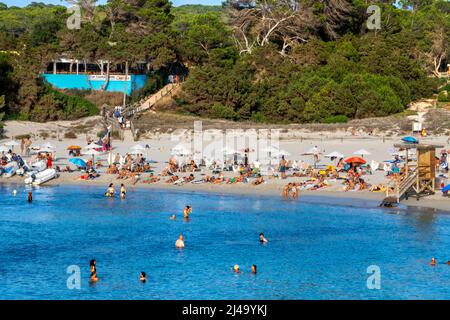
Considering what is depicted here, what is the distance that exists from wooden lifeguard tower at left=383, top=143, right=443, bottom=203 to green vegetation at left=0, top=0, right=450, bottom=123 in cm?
2415

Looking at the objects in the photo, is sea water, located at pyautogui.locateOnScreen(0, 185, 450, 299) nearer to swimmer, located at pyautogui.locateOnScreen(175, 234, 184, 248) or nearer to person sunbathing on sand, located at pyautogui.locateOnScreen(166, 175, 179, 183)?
swimmer, located at pyautogui.locateOnScreen(175, 234, 184, 248)

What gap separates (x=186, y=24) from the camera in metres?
115

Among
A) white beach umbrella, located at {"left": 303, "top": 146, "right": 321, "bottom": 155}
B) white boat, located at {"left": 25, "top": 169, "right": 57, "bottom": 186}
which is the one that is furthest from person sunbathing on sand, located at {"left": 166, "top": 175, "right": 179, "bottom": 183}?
white beach umbrella, located at {"left": 303, "top": 146, "right": 321, "bottom": 155}

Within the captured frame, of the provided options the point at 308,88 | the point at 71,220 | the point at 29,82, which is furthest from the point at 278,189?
the point at 29,82

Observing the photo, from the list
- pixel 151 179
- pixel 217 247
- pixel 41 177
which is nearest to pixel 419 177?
pixel 217 247

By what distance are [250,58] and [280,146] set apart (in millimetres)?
20947

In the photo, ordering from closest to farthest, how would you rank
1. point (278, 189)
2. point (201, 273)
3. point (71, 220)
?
1. point (201, 273)
2. point (71, 220)
3. point (278, 189)

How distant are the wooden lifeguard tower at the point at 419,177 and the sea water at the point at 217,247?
69.4 inches

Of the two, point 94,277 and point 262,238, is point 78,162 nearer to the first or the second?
point 262,238

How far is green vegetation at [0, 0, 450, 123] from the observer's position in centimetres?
7162

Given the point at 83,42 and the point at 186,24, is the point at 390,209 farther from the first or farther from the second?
the point at 186,24

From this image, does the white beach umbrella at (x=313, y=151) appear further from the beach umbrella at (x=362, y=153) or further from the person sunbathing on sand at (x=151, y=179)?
the person sunbathing on sand at (x=151, y=179)

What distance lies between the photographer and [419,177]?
143 ft

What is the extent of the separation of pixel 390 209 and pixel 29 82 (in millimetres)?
39630
